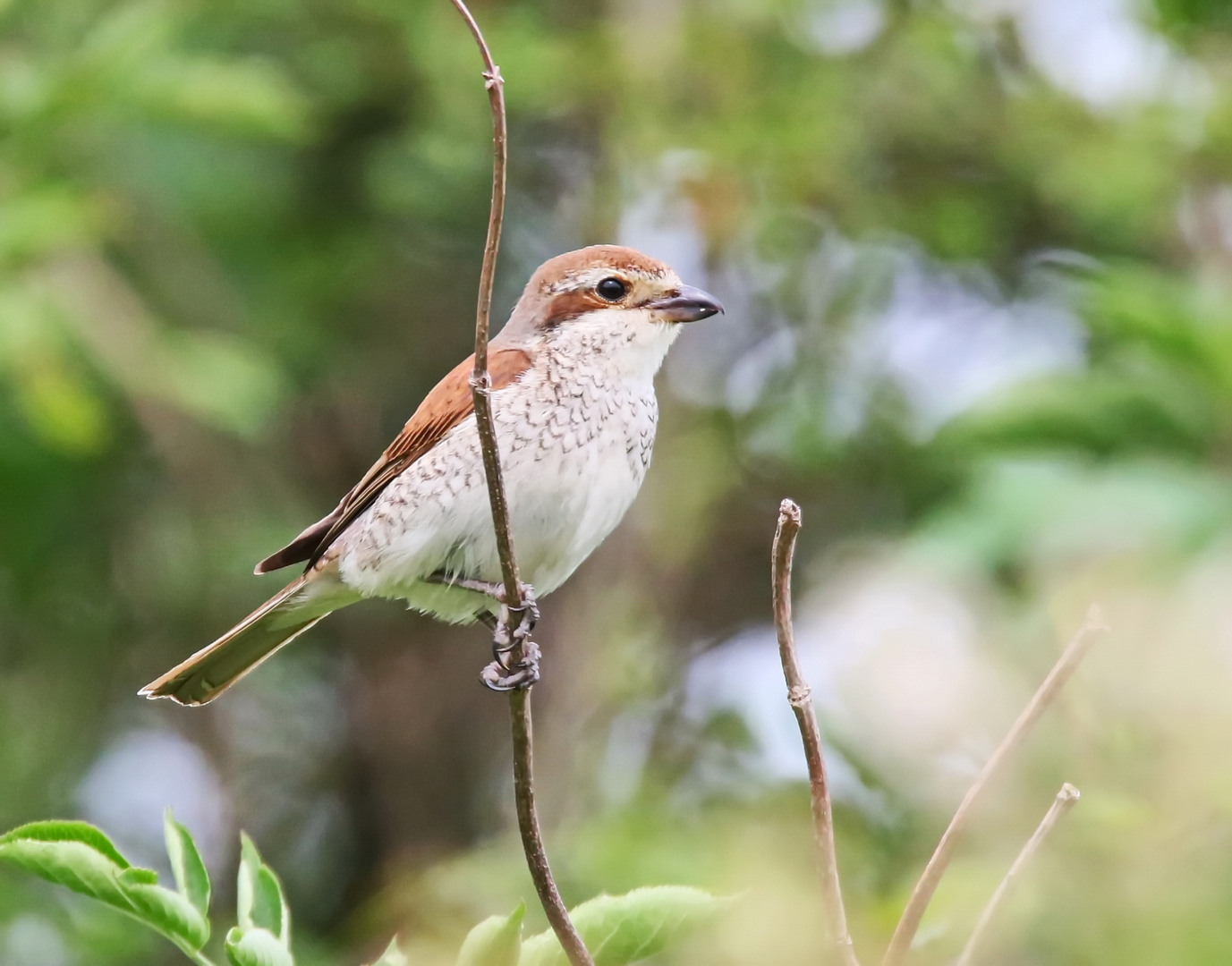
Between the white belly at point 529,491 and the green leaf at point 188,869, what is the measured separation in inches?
55.1

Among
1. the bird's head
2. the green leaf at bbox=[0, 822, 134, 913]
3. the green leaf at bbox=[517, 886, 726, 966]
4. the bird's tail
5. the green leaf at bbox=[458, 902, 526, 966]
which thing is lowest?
the bird's tail

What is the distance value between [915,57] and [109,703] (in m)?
4.56

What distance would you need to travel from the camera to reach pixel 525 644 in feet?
9.11

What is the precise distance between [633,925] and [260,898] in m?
0.47

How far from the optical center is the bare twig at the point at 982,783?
161cm

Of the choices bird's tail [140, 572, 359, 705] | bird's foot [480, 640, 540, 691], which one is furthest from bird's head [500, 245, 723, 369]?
bird's foot [480, 640, 540, 691]

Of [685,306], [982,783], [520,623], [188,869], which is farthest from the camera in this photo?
[685,306]

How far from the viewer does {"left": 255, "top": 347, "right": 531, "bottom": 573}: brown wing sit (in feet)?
11.3

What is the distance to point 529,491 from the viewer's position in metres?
3.23

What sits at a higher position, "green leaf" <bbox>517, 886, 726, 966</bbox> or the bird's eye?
the bird's eye

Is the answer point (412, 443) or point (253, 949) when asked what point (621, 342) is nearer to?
point (412, 443)

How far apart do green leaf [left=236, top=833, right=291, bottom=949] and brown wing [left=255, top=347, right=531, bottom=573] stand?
4.95 feet

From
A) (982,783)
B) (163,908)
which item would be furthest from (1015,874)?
(163,908)

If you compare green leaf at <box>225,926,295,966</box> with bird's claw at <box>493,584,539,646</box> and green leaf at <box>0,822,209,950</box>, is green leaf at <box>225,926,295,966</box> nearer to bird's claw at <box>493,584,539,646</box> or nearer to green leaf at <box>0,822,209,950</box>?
green leaf at <box>0,822,209,950</box>
